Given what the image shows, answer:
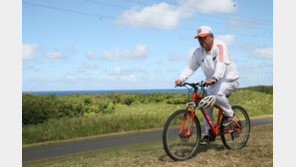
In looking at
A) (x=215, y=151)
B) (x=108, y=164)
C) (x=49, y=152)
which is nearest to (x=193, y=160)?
(x=215, y=151)

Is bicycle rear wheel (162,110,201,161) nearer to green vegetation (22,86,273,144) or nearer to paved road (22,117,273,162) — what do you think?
paved road (22,117,273,162)

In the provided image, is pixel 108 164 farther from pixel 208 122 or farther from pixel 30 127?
pixel 30 127

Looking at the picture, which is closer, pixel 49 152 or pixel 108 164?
pixel 108 164

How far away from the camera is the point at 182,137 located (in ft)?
18.4

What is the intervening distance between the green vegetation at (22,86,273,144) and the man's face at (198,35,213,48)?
9.03 m

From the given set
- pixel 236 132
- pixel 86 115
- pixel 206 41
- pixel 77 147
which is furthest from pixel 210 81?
pixel 86 115

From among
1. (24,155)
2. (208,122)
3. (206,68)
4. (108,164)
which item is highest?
(206,68)

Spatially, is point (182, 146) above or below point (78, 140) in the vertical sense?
above

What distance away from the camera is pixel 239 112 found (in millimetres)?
6926

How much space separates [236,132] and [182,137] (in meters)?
1.59

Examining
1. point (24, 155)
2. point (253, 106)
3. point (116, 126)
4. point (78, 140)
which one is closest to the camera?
point (24, 155)

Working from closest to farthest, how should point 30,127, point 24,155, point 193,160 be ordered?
point 193,160 → point 24,155 → point 30,127

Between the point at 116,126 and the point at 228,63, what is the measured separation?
31.6 feet

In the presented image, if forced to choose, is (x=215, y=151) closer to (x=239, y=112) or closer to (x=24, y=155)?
(x=239, y=112)
